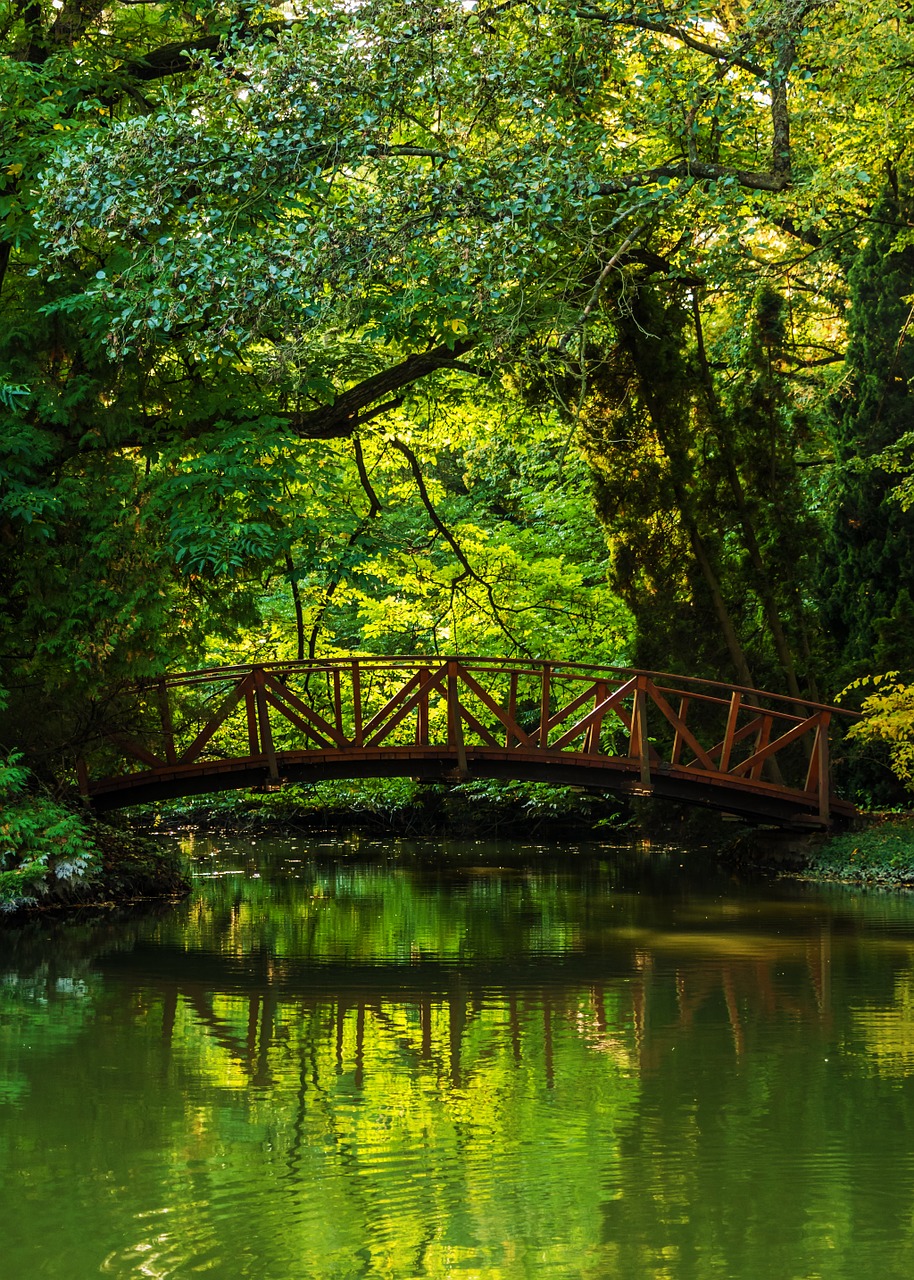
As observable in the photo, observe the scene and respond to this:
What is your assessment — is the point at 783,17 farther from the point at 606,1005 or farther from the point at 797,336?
the point at 797,336

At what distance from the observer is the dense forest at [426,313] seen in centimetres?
1089

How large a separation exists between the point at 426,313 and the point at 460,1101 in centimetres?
874

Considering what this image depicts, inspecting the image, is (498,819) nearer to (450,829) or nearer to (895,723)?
(450,829)

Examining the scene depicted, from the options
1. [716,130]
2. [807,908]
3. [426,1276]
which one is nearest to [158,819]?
[807,908]

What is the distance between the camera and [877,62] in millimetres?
11375

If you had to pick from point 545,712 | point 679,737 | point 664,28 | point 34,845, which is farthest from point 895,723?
point 34,845

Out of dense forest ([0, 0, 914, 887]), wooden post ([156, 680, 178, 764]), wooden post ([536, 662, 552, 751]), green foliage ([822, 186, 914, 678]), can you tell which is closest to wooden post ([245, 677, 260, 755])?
wooden post ([156, 680, 178, 764])

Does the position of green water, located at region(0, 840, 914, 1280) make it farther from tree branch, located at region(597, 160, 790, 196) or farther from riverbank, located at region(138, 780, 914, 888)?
tree branch, located at region(597, 160, 790, 196)

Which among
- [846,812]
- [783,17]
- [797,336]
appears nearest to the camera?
[783,17]

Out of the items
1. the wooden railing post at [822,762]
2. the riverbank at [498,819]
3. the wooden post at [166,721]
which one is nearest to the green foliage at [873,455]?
the wooden railing post at [822,762]

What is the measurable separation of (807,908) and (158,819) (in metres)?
12.9

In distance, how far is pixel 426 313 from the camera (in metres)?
13.5

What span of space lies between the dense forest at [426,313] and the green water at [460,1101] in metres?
3.23

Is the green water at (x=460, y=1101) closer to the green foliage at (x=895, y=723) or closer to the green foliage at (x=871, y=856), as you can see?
the green foliage at (x=871, y=856)
